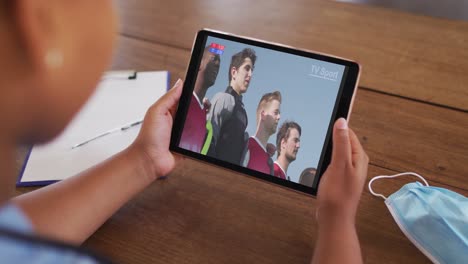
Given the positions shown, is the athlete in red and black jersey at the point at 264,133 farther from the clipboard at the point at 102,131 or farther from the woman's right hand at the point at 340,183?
the clipboard at the point at 102,131

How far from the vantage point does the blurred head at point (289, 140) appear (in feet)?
2.07

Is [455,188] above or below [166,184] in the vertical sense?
above

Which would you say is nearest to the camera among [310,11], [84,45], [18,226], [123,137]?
[84,45]

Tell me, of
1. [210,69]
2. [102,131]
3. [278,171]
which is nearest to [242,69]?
[210,69]

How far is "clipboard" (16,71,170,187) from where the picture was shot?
27.7 inches

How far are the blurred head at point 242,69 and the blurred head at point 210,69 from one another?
24 millimetres

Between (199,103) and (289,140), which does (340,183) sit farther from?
(199,103)

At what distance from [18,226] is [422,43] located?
2.69 ft

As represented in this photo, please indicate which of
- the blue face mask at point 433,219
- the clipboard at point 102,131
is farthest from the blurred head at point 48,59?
the blue face mask at point 433,219

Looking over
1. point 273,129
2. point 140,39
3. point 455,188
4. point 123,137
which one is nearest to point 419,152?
point 455,188

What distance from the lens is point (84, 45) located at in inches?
12.6

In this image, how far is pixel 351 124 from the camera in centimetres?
75

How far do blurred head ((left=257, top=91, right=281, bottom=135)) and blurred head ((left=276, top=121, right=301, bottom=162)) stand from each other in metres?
0.01

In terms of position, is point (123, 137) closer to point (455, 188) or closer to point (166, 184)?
point (166, 184)
